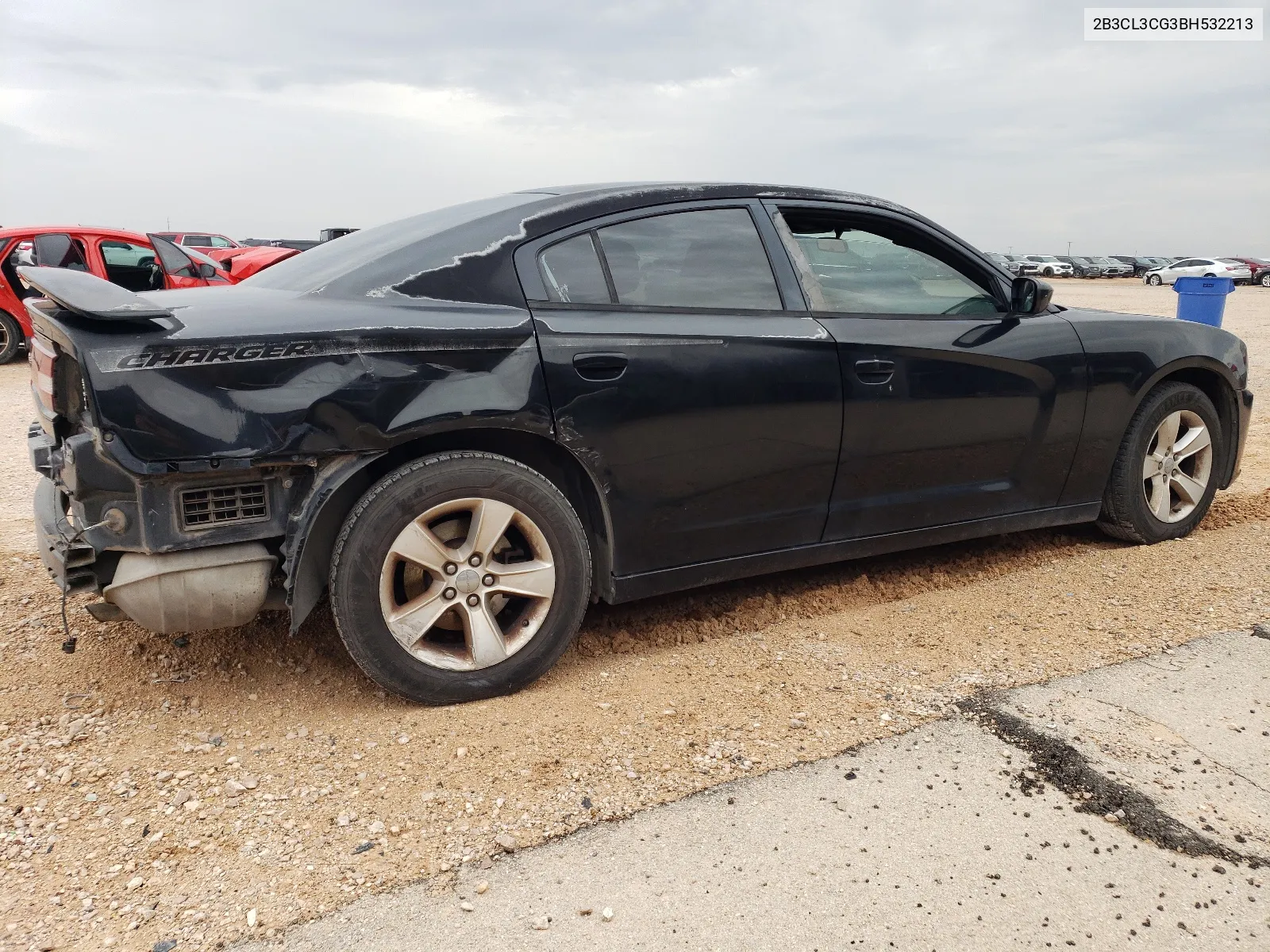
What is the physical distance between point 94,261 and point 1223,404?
1205 cm

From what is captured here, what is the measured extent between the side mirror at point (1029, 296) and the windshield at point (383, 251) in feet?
6.54

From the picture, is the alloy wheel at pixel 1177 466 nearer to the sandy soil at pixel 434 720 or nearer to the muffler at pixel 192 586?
the sandy soil at pixel 434 720

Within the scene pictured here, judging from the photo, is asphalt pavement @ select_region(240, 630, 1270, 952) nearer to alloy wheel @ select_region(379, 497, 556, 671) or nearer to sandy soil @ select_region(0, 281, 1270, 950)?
sandy soil @ select_region(0, 281, 1270, 950)

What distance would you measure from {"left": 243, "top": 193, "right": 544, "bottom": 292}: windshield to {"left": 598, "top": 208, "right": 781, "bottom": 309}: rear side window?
37 centimetres

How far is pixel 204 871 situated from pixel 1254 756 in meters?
2.80

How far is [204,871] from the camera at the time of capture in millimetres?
2256

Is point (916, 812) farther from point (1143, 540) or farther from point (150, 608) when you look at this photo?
point (1143, 540)

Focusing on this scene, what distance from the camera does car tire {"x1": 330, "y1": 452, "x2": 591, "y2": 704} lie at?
111 inches

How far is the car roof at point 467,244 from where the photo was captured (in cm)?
297

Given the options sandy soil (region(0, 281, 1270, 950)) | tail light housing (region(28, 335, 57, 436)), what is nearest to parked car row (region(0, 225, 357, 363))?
sandy soil (region(0, 281, 1270, 950))

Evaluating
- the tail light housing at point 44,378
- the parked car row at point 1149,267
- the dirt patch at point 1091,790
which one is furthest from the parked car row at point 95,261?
the parked car row at point 1149,267

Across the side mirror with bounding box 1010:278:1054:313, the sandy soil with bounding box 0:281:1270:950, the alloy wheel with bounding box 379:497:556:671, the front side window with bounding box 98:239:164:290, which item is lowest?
the sandy soil with bounding box 0:281:1270:950

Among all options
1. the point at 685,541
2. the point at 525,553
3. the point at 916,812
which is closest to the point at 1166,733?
the point at 916,812

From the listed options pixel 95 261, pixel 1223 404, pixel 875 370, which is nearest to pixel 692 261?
pixel 875 370
